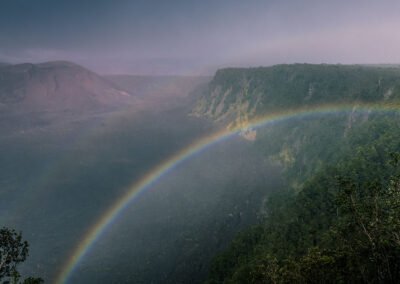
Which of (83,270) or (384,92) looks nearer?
(83,270)

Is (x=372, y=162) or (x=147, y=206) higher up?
(x=372, y=162)

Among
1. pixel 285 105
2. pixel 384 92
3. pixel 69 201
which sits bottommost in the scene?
pixel 69 201

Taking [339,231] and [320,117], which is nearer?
[339,231]

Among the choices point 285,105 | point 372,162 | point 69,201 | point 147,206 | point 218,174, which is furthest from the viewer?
point 285,105

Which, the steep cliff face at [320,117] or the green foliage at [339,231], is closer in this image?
the green foliage at [339,231]

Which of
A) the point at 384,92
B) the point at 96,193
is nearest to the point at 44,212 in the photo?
the point at 96,193

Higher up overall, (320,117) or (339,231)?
(339,231)

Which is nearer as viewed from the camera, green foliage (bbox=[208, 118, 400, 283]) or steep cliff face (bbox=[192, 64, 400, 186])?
green foliage (bbox=[208, 118, 400, 283])

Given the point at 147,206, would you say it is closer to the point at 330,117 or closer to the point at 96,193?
the point at 96,193
